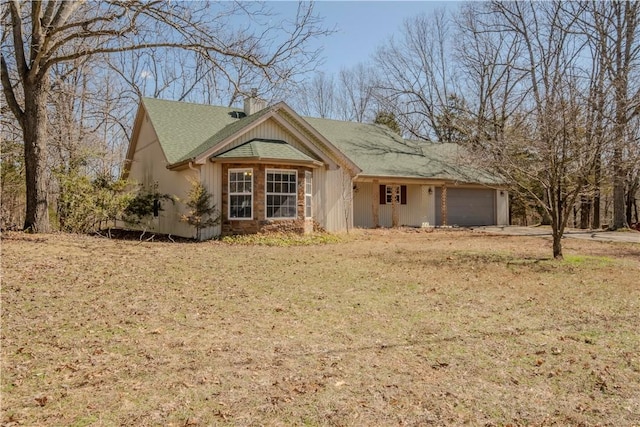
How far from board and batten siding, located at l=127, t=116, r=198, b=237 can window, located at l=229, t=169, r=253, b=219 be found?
1.25m

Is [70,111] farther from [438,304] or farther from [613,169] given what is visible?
[613,169]

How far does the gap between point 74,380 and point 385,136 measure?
22.2m

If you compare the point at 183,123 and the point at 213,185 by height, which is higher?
the point at 183,123

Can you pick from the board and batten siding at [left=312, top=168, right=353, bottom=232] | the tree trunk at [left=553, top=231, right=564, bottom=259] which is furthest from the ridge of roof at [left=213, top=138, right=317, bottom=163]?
the tree trunk at [left=553, top=231, right=564, bottom=259]

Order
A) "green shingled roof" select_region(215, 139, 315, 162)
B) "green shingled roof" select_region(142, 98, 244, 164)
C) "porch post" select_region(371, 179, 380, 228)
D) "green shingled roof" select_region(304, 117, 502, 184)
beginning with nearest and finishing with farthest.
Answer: "green shingled roof" select_region(215, 139, 315, 162) → "green shingled roof" select_region(142, 98, 244, 164) → "porch post" select_region(371, 179, 380, 228) → "green shingled roof" select_region(304, 117, 502, 184)

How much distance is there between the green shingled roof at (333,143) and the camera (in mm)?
15328

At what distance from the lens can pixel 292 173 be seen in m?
14.8

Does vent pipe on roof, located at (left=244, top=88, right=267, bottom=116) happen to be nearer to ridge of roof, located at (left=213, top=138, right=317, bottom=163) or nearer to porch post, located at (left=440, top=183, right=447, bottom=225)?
ridge of roof, located at (left=213, top=138, right=317, bottom=163)

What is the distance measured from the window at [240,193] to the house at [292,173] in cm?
3

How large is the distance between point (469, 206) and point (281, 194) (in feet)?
43.3

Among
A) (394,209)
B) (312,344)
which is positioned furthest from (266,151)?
(312,344)

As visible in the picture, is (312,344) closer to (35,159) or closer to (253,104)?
(35,159)

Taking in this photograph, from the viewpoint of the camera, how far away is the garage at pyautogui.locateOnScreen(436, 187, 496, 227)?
2305cm

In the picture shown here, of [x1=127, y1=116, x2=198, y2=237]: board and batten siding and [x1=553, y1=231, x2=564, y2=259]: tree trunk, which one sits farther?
[x1=127, y1=116, x2=198, y2=237]: board and batten siding
